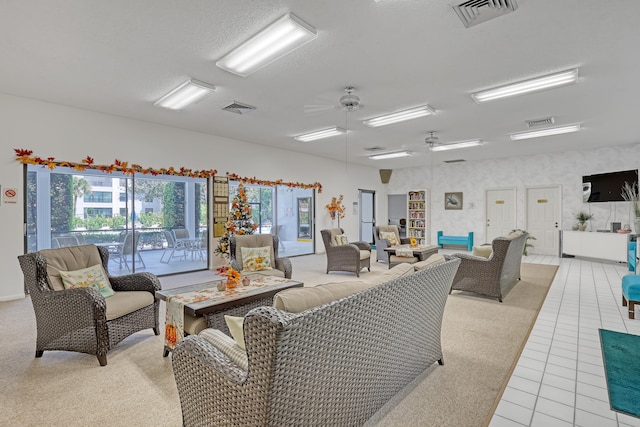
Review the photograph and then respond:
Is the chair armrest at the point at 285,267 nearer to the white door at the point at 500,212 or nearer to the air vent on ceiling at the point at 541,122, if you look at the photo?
the air vent on ceiling at the point at 541,122

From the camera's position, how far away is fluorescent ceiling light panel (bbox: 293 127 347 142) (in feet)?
20.5

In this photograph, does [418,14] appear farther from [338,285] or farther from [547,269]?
[547,269]

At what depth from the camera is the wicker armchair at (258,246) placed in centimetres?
441

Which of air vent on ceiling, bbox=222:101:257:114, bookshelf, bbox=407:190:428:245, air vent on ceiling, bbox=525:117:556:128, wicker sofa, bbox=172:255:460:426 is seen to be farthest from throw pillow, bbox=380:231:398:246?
wicker sofa, bbox=172:255:460:426

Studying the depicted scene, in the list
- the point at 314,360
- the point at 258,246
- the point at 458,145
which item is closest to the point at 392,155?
the point at 458,145

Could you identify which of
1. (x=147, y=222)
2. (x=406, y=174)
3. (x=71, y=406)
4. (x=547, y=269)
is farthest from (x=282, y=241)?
(x=71, y=406)

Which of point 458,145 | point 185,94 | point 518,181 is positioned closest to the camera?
point 185,94

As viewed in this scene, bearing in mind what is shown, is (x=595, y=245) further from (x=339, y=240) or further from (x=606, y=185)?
(x=339, y=240)

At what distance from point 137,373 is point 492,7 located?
4.03m

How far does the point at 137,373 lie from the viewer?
2516 millimetres

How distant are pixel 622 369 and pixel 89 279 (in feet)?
15.3

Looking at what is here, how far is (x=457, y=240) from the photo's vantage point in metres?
10.4

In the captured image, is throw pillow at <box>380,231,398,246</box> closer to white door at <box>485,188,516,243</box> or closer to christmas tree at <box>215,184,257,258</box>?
christmas tree at <box>215,184,257,258</box>

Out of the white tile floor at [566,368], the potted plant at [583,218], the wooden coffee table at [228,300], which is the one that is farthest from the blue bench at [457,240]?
the wooden coffee table at [228,300]
